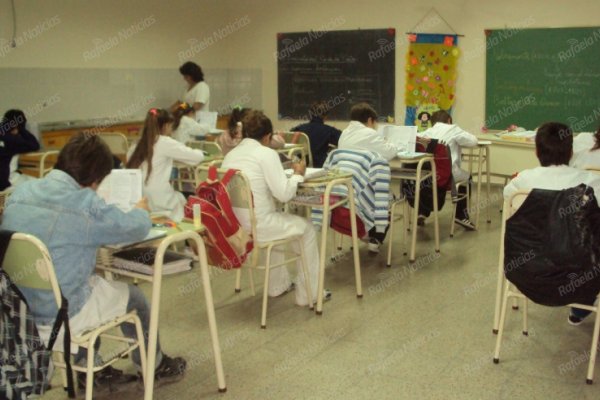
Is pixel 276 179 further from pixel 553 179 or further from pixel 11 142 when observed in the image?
pixel 11 142

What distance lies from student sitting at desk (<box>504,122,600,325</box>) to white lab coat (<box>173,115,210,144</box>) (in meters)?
3.60

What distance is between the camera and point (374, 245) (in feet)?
16.3

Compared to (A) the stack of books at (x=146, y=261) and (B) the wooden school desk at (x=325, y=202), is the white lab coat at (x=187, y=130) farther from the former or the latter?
(A) the stack of books at (x=146, y=261)

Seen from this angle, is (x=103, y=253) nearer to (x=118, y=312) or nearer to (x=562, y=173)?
(x=118, y=312)

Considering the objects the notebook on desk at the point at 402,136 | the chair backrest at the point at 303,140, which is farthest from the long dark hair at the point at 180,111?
the notebook on desk at the point at 402,136

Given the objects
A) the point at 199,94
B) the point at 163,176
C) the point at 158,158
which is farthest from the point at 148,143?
the point at 199,94

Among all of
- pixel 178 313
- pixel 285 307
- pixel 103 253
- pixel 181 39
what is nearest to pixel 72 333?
pixel 103 253

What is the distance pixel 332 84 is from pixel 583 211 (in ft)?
19.6

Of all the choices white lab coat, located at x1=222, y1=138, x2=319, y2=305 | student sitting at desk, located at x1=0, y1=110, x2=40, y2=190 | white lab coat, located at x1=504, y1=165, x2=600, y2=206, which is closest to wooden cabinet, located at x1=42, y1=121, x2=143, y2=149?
student sitting at desk, located at x1=0, y1=110, x2=40, y2=190

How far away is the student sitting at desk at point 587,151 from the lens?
3920 millimetres

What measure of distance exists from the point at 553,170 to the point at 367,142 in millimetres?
1759

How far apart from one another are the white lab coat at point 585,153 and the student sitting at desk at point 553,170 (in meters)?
0.88

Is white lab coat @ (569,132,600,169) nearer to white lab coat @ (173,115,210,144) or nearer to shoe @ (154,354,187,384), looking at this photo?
shoe @ (154,354,187,384)

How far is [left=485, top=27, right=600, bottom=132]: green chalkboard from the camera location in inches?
262
